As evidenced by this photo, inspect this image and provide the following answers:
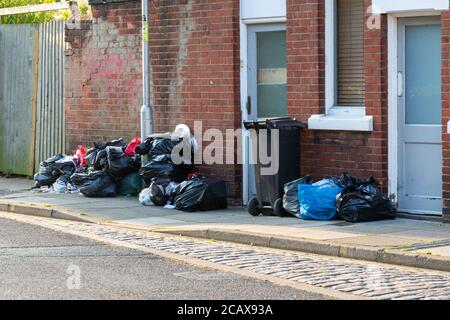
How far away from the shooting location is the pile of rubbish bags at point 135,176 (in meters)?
15.1

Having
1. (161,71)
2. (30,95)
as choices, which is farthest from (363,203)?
(30,95)

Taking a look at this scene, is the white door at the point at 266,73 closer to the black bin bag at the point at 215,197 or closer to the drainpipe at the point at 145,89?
the black bin bag at the point at 215,197

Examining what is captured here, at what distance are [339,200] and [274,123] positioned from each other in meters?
1.47

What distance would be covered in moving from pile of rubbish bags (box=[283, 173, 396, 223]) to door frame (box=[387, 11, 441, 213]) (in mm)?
292

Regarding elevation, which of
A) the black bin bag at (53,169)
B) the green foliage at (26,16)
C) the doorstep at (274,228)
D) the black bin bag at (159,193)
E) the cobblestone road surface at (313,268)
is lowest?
the cobblestone road surface at (313,268)

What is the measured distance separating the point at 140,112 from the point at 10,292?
7962mm

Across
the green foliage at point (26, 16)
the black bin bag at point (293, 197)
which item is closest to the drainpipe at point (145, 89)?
the black bin bag at point (293, 197)

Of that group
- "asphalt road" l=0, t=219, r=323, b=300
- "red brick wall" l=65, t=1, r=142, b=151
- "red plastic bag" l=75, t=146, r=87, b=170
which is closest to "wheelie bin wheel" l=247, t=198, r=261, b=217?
"asphalt road" l=0, t=219, r=323, b=300

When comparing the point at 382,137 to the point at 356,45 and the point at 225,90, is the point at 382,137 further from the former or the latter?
the point at 225,90

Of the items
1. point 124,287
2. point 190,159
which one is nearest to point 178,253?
point 124,287

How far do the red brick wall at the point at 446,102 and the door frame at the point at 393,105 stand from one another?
693 mm

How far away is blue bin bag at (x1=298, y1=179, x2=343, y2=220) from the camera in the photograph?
1357cm

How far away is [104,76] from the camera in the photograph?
1777 cm

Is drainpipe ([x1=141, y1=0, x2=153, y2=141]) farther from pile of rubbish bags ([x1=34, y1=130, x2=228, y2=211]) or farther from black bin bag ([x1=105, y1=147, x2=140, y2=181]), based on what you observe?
black bin bag ([x1=105, y1=147, x2=140, y2=181])
